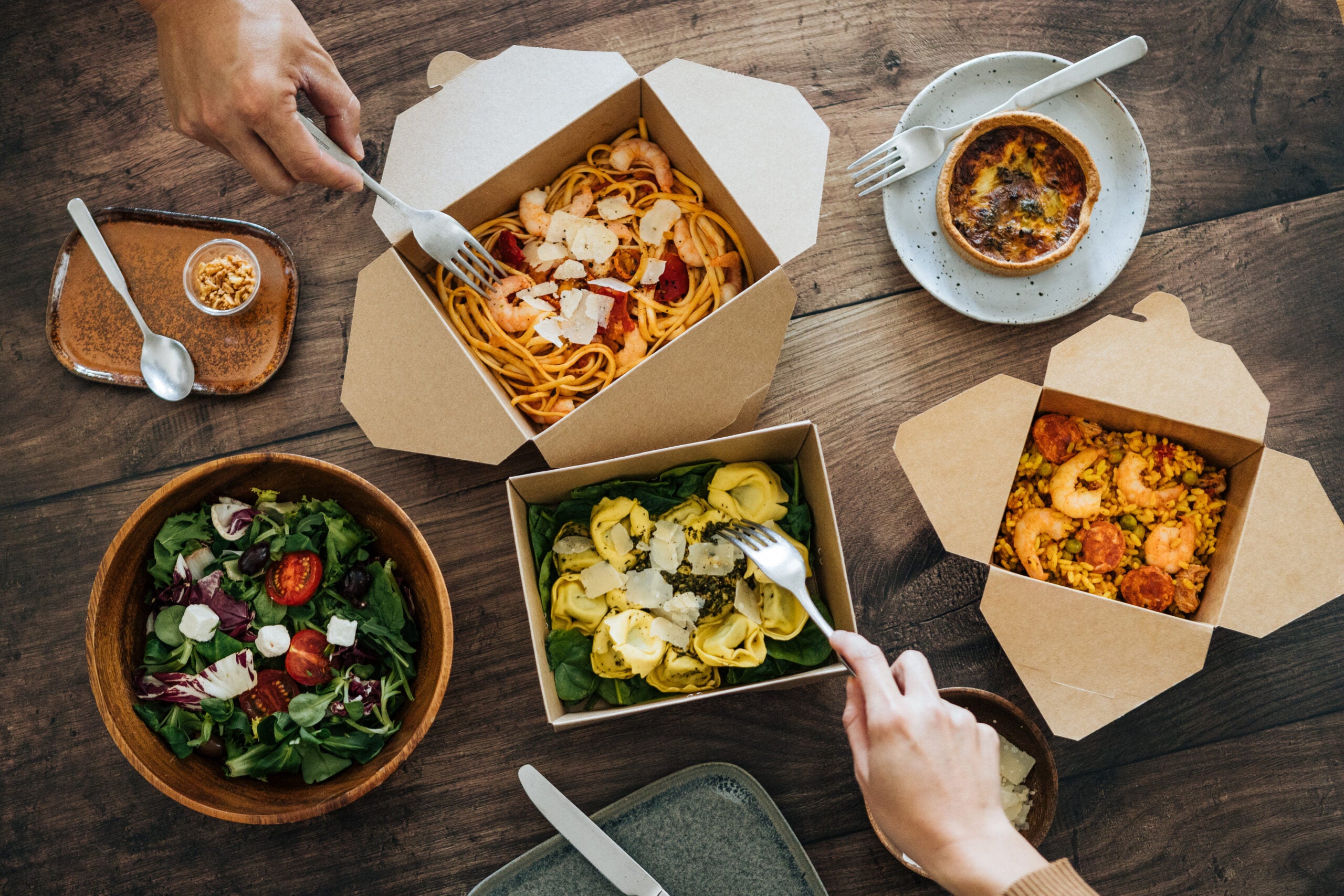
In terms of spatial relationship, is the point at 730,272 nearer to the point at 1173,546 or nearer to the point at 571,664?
the point at 571,664

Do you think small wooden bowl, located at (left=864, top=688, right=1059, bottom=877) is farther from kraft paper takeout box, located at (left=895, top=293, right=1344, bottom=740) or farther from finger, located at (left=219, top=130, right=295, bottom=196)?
finger, located at (left=219, top=130, right=295, bottom=196)

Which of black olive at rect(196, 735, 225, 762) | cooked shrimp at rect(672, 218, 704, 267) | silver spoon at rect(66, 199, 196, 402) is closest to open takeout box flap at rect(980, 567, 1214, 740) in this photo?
cooked shrimp at rect(672, 218, 704, 267)

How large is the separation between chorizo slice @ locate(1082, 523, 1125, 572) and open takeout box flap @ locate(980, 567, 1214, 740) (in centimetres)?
21

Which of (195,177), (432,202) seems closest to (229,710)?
(432,202)

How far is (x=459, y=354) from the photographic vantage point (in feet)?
5.23

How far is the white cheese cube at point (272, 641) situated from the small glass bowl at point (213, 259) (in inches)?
30.2

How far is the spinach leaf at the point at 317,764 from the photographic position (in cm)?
160

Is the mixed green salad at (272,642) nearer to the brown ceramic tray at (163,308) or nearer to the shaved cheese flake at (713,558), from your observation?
the brown ceramic tray at (163,308)

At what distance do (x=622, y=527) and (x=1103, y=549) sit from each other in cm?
111

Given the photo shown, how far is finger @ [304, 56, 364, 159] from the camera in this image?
1534 millimetres

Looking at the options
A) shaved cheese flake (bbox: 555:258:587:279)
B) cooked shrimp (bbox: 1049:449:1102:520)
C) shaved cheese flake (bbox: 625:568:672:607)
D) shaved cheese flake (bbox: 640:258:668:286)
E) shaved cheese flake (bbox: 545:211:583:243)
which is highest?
shaved cheese flake (bbox: 545:211:583:243)

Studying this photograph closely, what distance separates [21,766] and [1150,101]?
10.8ft

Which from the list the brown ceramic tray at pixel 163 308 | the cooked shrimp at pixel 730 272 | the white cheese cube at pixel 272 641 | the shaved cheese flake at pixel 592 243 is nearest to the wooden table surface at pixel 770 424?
the brown ceramic tray at pixel 163 308

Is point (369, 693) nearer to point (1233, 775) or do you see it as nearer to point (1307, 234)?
point (1233, 775)
